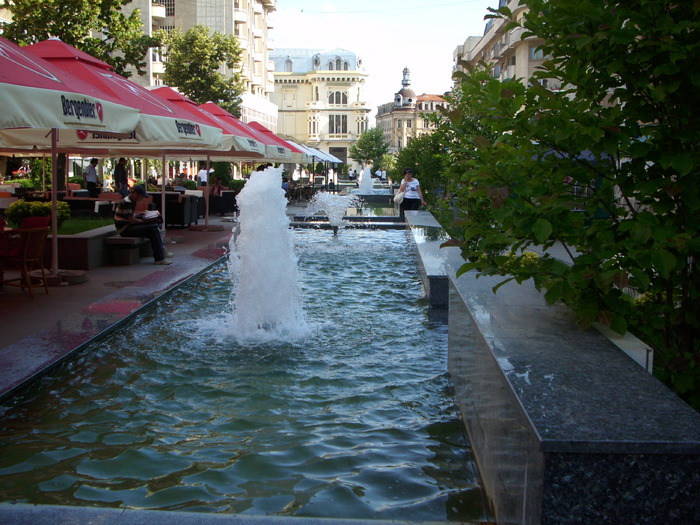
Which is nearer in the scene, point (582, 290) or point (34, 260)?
point (582, 290)

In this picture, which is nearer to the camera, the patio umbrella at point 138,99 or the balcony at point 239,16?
the patio umbrella at point 138,99

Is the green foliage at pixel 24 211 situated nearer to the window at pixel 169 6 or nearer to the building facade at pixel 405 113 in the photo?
the window at pixel 169 6

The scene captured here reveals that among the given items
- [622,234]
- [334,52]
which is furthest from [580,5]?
[334,52]

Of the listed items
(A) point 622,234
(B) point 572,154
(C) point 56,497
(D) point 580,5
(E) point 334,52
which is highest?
(E) point 334,52

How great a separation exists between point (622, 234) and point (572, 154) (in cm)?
46

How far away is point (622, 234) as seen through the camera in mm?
3656

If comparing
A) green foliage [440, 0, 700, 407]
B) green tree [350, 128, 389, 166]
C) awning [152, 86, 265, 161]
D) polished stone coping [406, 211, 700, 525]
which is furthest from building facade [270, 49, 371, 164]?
A: polished stone coping [406, 211, 700, 525]

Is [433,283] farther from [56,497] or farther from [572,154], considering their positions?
[56,497]

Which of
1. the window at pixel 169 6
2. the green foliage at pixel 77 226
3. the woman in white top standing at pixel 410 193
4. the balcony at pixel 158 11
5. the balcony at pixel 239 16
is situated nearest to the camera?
the green foliage at pixel 77 226

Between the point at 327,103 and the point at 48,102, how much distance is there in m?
113

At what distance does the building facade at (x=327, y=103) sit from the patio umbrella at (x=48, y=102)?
353ft

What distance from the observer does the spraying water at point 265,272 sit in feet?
24.3

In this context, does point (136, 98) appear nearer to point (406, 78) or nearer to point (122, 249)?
point (122, 249)

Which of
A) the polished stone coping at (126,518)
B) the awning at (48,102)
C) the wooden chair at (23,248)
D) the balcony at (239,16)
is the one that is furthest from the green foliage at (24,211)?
the balcony at (239,16)
